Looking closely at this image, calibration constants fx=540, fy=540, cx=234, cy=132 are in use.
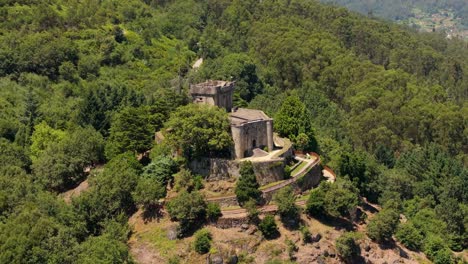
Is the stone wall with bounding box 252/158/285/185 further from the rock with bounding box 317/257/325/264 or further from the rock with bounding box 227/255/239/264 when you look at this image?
the rock with bounding box 317/257/325/264

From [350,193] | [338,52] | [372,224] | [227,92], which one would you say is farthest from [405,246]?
[338,52]

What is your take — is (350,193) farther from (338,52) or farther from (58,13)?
(58,13)

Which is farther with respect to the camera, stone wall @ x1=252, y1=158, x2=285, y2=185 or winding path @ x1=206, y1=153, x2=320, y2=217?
stone wall @ x1=252, y1=158, x2=285, y2=185

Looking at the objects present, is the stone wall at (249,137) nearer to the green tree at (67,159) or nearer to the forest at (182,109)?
the forest at (182,109)

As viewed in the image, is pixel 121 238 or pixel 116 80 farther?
pixel 116 80

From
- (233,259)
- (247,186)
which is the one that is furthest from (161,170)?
(233,259)

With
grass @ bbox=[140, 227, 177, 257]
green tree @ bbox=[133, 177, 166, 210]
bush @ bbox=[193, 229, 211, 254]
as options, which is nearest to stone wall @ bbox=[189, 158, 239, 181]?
green tree @ bbox=[133, 177, 166, 210]

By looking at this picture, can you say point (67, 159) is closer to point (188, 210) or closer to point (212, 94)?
point (212, 94)

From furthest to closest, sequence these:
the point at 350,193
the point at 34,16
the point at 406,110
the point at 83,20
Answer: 1. the point at 83,20
2. the point at 34,16
3. the point at 406,110
4. the point at 350,193
